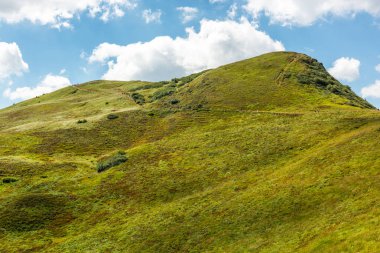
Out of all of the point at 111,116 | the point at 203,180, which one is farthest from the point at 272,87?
the point at 203,180

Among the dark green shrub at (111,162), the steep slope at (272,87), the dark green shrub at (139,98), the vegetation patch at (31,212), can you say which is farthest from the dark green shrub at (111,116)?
the vegetation patch at (31,212)

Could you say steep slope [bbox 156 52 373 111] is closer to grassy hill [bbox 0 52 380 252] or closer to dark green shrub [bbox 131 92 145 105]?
grassy hill [bbox 0 52 380 252]

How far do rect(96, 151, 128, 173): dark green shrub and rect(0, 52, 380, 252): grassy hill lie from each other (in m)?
0.23

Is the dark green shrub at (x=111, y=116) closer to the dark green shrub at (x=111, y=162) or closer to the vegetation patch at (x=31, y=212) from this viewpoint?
the dark green shrub at (x=111, y=162)

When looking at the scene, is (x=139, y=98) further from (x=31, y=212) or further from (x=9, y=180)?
(x=31, y=212)

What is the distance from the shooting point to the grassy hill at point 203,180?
129ft

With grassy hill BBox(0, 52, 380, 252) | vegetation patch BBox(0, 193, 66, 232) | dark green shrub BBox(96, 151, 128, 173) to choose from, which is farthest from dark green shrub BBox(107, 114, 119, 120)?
vegetation patch BBox(0, 193, 66, 232)

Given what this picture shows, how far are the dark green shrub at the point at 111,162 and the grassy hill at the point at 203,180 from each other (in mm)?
229

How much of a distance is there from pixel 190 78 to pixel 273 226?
133m

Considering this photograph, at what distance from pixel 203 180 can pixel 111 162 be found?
77.6ft

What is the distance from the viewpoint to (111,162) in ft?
248

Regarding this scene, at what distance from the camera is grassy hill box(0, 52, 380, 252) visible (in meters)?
39.3

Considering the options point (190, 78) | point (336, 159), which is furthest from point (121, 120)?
point (336, 159)

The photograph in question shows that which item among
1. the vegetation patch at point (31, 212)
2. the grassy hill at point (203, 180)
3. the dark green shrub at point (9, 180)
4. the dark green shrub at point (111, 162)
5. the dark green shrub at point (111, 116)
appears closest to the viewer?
the grassy hill at point (203, 180)
